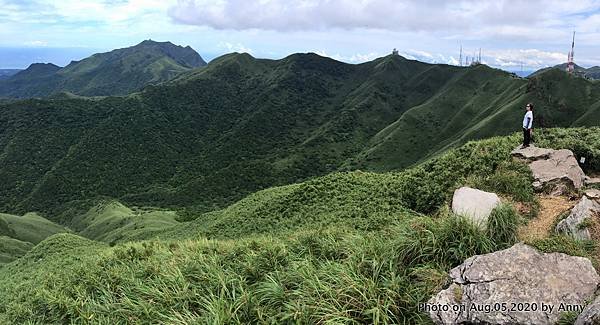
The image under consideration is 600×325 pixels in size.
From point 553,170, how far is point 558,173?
0.41 m

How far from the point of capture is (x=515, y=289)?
297 inches

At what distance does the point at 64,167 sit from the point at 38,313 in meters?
146

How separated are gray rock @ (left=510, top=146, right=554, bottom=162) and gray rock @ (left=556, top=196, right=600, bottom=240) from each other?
7.68 metres

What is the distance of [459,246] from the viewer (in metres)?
9.20

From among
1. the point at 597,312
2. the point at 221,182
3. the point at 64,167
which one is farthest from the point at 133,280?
the point at 64,167

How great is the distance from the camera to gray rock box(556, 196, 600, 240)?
10.4 meters

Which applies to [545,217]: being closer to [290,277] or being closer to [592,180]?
[592,180]

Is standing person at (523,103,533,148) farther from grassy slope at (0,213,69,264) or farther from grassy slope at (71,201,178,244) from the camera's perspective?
grassy slope at (0,213,69,264)

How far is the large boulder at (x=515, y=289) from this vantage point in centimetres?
717

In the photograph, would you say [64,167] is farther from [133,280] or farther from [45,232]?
[133,280]

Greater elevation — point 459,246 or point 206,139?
point 459,246

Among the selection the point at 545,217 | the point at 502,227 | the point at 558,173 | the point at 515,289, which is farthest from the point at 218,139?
the point at 515,289

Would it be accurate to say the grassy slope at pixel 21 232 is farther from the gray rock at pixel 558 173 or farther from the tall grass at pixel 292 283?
the gray rock at pixel 558 173

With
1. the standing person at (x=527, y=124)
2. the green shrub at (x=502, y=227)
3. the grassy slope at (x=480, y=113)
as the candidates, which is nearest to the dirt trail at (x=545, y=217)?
the green shrub at (x=502, y=227)
